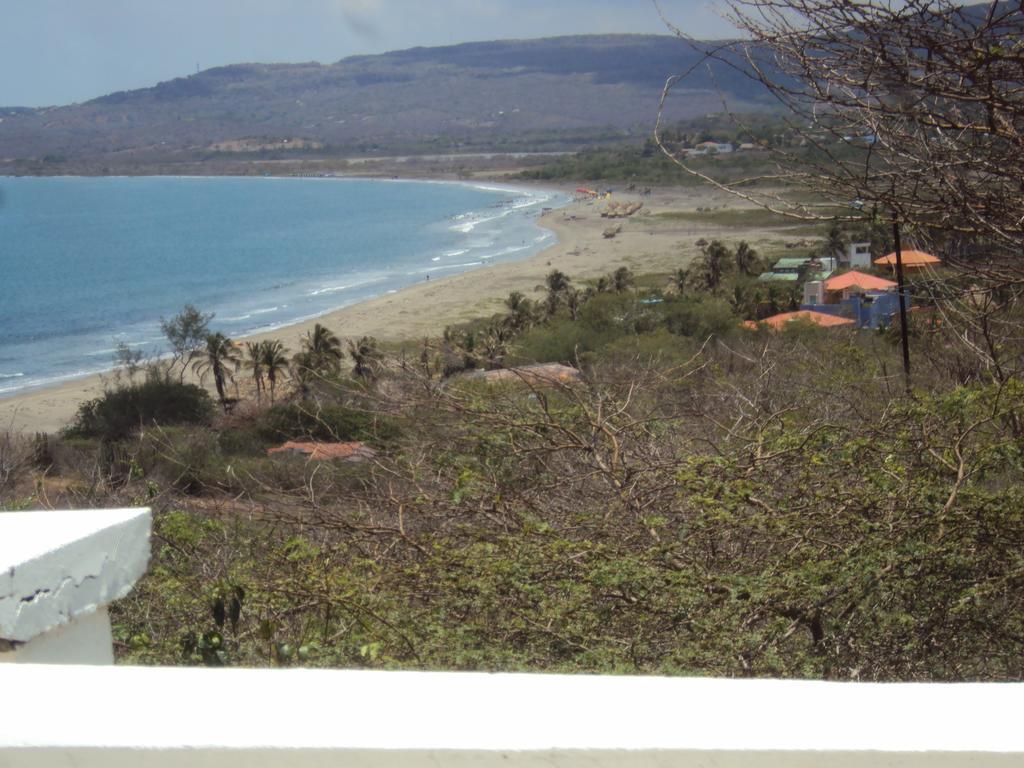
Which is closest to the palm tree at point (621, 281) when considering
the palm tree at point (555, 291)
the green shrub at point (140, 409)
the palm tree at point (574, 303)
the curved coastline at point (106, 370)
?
the palm tree at point (555, 291)

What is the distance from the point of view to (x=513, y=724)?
1526 mm

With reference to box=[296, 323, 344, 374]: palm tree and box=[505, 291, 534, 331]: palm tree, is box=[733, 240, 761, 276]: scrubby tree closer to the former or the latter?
box=[505, 291, 534, 331]: palm tree

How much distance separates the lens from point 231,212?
13238 centimetres

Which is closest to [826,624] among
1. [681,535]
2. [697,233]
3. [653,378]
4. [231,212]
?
[681,535]

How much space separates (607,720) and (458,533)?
4.56 m

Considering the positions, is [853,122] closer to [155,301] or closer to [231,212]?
[155,301]

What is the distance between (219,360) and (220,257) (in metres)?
51.2

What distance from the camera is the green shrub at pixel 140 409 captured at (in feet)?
104

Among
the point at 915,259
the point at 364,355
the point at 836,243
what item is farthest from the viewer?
the point at 836,243

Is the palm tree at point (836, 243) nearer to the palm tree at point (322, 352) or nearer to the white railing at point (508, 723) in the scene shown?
the palm tree at point (322, 352)

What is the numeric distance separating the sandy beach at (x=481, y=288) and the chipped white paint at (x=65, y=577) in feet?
82.6

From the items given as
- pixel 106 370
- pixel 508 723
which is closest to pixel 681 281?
pixel 106 370

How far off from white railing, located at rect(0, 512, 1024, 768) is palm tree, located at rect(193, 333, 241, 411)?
119ft

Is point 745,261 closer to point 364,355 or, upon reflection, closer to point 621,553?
point 364,355
